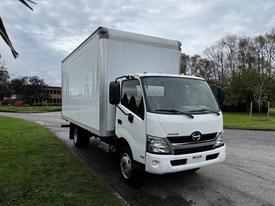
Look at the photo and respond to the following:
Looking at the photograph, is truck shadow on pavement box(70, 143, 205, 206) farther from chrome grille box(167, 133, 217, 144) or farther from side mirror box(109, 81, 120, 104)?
side mirror box(109, 81, 120, 104)

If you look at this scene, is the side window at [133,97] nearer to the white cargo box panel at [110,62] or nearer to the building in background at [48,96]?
the white cargo box panel at [110,62]

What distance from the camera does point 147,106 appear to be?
5285 mm

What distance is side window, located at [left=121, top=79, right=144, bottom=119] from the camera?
5.49 m

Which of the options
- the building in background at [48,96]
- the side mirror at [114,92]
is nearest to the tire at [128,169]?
the side mirror at [114,92]

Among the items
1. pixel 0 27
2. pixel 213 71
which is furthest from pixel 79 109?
pixel 213 71

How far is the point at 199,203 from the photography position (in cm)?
498

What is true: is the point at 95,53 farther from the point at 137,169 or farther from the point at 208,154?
the point at 208,154

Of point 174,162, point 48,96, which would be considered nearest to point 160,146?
point 174,162

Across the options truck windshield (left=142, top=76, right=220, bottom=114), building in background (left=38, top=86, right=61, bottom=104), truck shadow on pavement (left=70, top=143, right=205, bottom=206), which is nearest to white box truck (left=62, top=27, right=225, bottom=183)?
truck windshield (left=142, top=76, right=220, bottom=114)

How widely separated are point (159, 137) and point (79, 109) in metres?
4.26

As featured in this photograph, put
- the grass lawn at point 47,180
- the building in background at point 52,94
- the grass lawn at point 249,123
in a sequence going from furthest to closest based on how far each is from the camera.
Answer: the building in background at point 52,94 → the grass lawn at point 249,123 → the grass lawn at point 47,180

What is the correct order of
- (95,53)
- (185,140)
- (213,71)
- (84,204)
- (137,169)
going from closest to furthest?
(84,204), (185,140), (137,169), (95,53), (213,71)

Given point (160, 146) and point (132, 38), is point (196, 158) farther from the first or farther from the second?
point (132, 38)

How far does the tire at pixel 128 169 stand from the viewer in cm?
580
